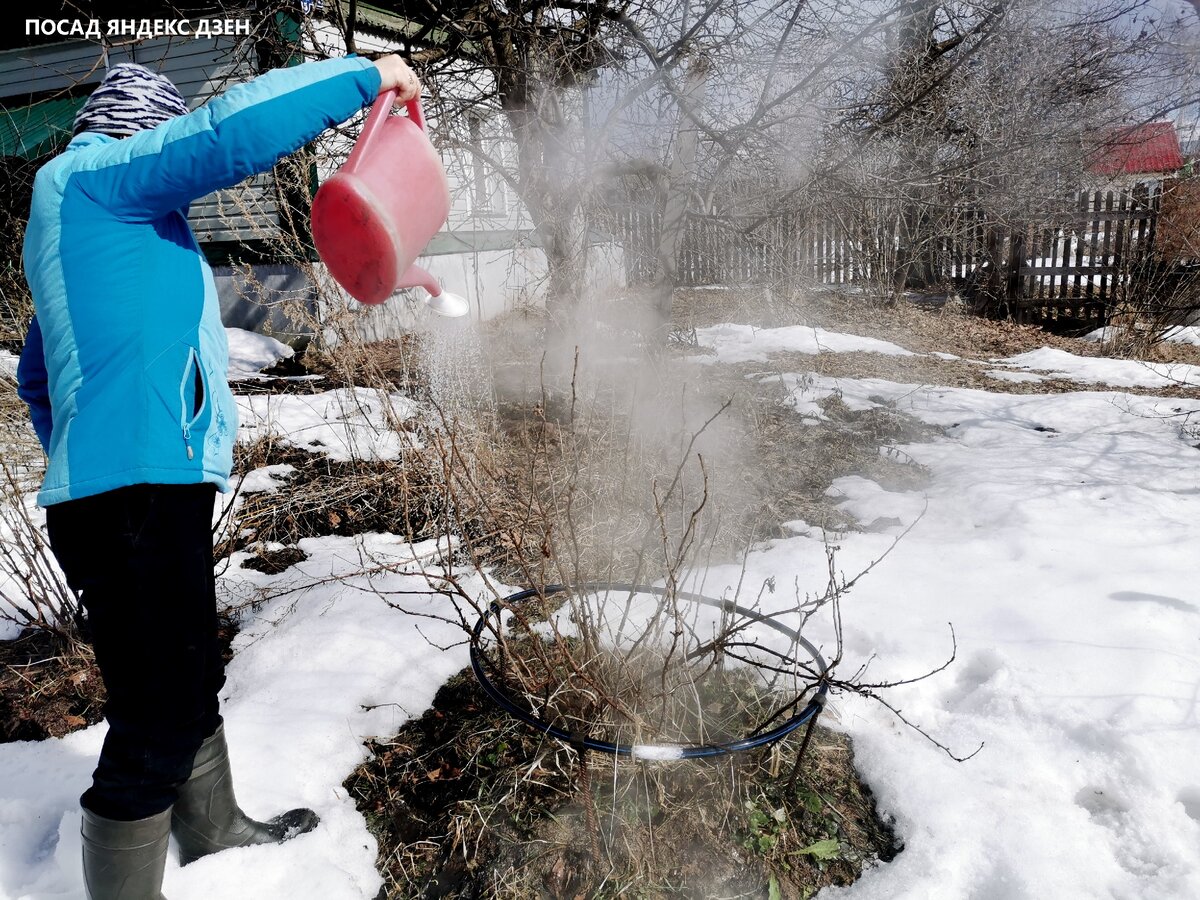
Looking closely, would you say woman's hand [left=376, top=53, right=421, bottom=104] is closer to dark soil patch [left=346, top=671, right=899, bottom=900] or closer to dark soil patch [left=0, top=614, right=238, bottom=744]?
dark soil patch [left=346, top=671, right=899, bottom=900]

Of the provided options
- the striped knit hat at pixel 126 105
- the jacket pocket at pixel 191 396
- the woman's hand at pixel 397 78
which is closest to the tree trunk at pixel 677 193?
the woman's hand at pixel 397 78

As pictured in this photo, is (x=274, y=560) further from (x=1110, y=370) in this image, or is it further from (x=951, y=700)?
(x=1110, y=370)

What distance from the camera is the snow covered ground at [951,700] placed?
1.71 meters

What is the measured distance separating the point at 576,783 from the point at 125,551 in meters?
1.17

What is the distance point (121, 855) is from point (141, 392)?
93cm

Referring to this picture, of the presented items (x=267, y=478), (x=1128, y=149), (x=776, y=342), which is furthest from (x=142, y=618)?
(x=1128, y=149)

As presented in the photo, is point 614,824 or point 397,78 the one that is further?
point 614,824

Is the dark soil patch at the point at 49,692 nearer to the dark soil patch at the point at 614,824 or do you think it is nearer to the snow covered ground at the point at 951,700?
the snow covered ground at the point at 951,700

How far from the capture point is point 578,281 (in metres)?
4.91

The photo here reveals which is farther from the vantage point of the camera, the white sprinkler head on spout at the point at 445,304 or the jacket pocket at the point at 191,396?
the white sprinkler head on spout at the point at 445,304

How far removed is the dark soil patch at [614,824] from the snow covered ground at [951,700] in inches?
2.9

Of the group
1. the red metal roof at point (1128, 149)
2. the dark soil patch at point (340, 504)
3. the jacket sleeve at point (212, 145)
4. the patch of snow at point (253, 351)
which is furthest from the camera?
the red metal roof at point (1128, 149)

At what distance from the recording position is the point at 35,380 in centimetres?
161

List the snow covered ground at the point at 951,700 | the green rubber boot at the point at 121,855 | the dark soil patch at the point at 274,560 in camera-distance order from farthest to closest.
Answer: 1. the dark soil patch at the point at 274,560
2. the snow covered ground at the point at 951,700
3. the green rubber boot at the point at 121,855
